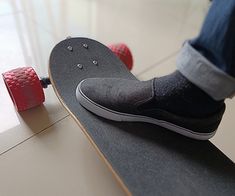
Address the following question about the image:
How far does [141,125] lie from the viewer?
24.9 inches

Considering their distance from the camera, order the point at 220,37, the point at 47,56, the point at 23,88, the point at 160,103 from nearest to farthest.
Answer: the point at 220,37, the point at 160,103, the point at 23,88, the point at 47,56

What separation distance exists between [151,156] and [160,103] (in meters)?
0.13

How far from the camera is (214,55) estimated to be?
0.42 metres

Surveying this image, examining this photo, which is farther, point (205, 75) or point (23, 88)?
point (23, 88)

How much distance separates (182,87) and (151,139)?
0.17m

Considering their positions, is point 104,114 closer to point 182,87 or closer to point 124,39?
point 182,87

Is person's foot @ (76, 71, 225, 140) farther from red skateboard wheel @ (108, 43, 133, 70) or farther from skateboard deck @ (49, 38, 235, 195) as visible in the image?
red skateboard wheel @ (108, 43, 133, 70)

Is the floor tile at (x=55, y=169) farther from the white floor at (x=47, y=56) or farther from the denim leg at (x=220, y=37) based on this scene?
the denim leg at (x=220, y=37)

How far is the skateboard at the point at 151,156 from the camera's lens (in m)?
0.51

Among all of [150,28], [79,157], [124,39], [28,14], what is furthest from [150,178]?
[28,14]

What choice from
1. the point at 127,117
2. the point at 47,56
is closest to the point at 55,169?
the point at 127,117

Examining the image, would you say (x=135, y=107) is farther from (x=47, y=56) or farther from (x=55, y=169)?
(x=47, y=56)

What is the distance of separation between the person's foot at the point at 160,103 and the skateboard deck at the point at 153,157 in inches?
1.0

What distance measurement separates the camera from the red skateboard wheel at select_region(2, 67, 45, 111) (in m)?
0.73
